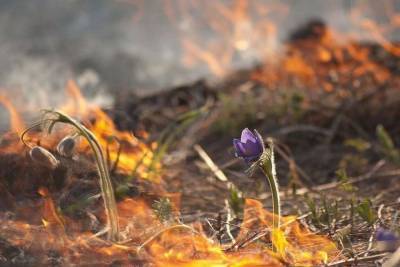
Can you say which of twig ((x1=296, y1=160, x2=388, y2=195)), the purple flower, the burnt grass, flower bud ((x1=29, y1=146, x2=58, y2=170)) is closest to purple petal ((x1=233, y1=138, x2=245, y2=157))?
the purple flower

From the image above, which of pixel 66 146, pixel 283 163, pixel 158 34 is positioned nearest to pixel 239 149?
pixel 66 146

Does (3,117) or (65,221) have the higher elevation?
(3,117)

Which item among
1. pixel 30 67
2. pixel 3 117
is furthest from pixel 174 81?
pixel 3 117

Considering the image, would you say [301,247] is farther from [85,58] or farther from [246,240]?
[85,58]

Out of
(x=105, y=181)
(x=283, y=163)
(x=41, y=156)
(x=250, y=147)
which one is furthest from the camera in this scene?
(x=283, y=163)

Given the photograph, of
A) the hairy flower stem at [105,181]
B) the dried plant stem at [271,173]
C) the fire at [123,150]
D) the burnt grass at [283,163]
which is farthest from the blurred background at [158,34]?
the dried plant stem at [271,173]

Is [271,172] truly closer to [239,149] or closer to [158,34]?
[239,149]
